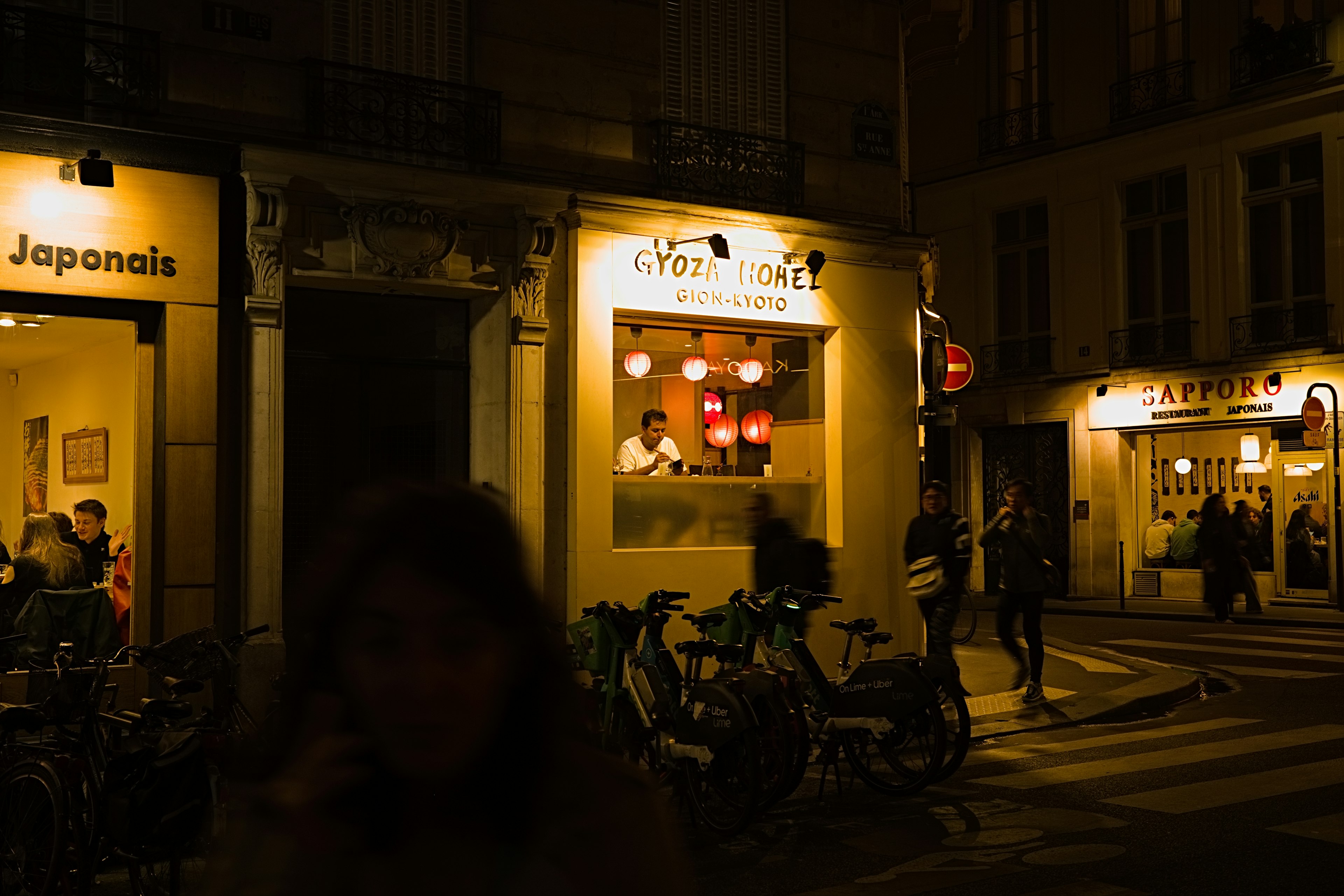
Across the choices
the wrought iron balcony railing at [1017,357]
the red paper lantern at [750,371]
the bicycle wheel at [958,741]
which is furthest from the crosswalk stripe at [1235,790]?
the wrought iron balcony railing at [1017,357]

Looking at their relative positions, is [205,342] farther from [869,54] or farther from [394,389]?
[869,54]

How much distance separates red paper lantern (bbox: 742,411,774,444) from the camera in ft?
43.3

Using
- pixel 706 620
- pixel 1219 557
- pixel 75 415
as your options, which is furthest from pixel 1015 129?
pixel 75 415

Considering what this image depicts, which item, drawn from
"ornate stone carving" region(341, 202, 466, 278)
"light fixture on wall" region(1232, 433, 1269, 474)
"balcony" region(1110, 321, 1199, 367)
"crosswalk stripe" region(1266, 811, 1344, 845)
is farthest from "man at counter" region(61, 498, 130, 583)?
"balcony" region(1110, 321, 1199, 367)

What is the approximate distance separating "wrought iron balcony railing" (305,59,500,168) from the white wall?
2.35 metres

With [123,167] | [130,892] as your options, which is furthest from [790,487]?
[130,892]

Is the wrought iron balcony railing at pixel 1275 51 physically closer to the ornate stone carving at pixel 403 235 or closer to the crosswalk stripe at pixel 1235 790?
the ornate stone carving at pixel 403 235

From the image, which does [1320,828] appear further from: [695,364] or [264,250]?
[264,250]

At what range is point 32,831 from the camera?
5.27 meters

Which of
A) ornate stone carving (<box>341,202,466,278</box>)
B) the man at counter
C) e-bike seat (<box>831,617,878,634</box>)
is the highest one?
ornate stone carving (<box>341,202,466,278</box>)

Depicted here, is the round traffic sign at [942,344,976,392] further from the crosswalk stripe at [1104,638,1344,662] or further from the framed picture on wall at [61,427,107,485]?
the framed picture on wall at [61,427,107,485]

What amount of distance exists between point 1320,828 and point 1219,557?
42.7 ft

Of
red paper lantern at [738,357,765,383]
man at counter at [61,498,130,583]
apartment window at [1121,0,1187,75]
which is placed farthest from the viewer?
apartment window at [1121,0,1187,75]

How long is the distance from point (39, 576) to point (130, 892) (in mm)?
4115
